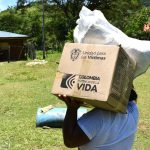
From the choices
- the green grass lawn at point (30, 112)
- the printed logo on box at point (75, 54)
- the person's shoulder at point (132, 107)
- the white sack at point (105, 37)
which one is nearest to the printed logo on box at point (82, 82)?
the printed logo on box at point (75, 54)

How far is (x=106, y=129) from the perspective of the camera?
9.14 ft

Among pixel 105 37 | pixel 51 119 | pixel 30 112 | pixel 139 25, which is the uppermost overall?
pixel 105 37

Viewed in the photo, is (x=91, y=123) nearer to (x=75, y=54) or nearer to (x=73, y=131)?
(x=73, y=131)

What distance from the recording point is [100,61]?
110 inches

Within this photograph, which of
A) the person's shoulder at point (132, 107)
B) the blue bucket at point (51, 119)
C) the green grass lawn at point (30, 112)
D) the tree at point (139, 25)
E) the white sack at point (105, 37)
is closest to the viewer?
the white sack at point (105, 37)

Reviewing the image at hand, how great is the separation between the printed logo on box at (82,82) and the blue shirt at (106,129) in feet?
0.47

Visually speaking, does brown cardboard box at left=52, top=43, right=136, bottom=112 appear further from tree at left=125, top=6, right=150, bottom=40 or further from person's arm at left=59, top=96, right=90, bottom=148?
tree at left=125, top=6, right=150, bottom=40

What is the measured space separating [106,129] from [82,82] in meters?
0.30

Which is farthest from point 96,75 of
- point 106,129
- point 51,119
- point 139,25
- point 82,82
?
point 139,25

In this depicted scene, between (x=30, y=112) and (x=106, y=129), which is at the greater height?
(x=106, y=129)

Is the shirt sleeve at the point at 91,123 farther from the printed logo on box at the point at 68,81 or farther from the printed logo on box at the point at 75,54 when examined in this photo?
the printed logo on box at the point at 75,54

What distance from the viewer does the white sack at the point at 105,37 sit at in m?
2.84

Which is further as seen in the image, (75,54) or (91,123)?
(75,54)

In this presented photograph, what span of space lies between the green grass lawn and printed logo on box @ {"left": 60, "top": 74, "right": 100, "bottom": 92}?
14.4 ft
